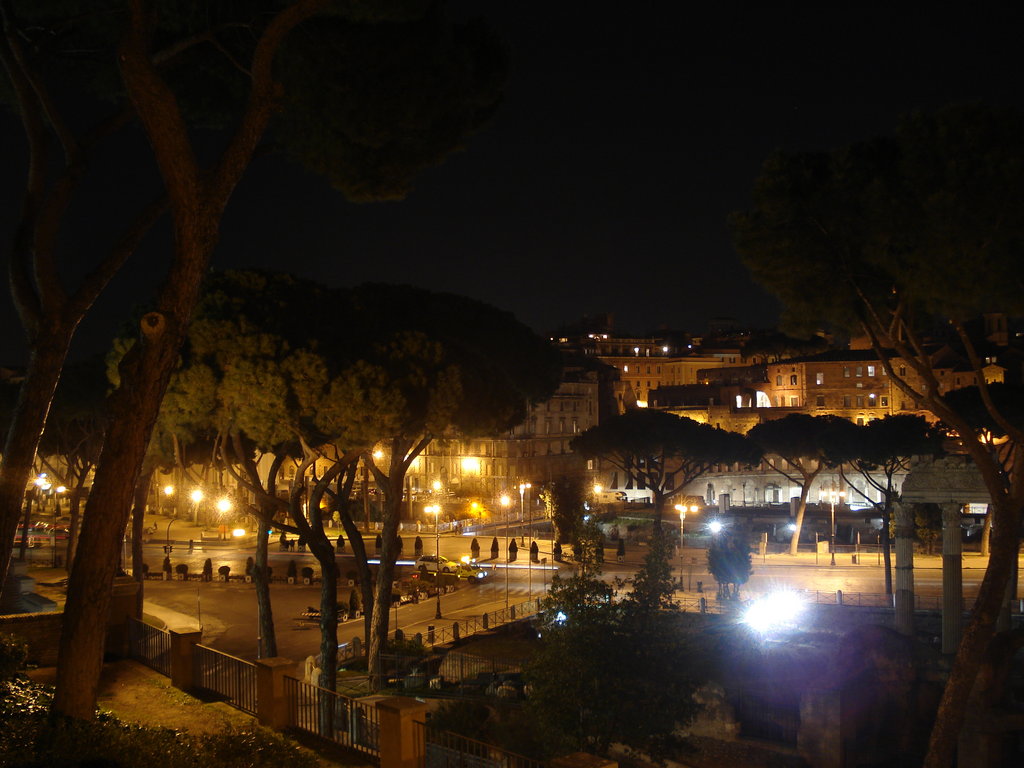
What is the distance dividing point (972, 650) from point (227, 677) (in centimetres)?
966

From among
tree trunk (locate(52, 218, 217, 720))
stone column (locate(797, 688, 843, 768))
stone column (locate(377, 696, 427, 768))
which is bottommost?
stone column (locate(797, 688, 843, 768))

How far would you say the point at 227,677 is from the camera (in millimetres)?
9820

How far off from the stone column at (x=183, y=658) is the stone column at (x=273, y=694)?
5.24 ft

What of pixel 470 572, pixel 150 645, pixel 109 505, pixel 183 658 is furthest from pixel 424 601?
pixel 109 505

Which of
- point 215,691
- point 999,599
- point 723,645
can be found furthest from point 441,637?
point 999,599

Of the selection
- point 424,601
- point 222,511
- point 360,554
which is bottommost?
point 424,601

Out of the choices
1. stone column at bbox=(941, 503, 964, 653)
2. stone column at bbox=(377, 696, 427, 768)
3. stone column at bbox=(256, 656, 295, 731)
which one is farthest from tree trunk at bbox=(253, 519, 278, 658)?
stone column at bbox=(941, 503, 964, 653)

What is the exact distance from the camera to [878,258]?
1281 cm

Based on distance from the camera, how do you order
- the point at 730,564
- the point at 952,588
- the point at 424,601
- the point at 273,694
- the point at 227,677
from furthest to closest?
1. the point at 424,601
2. the point at 730,564
3. the point at 952,588
4. the point at 227,677
5. the point at 273,694

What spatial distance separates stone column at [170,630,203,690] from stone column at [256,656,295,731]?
1.60 meters

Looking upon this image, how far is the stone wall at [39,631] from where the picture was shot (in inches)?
432

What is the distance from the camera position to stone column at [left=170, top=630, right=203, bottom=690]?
396 inches

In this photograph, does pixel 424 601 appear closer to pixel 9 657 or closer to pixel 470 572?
pixel 470 572

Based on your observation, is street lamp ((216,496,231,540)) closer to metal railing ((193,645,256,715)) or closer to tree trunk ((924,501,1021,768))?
metal railing ((193,645,256,715))
